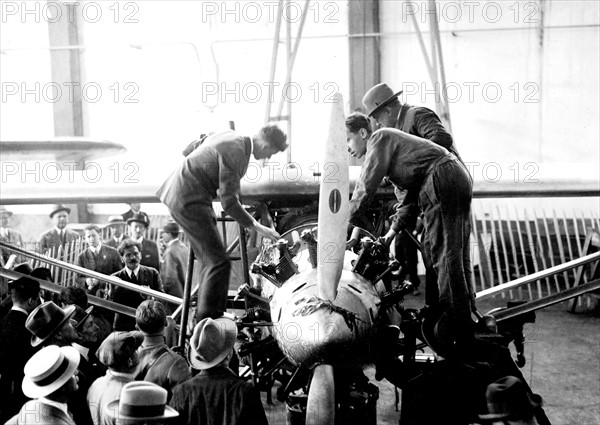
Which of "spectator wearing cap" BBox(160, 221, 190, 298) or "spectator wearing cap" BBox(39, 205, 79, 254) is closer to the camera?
"spectator wearing cap" BBox(160, 221, 190, 298)

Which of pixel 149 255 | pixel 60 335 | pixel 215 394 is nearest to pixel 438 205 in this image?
pixel 215 394

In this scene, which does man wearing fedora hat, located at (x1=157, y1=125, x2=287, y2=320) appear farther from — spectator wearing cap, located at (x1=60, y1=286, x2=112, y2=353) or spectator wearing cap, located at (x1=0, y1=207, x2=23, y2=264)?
spectator wearing cap, located at (x1=0, y1=207, x2=23, y2=264)

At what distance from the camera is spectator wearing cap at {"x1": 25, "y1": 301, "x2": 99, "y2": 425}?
3877 millimetres

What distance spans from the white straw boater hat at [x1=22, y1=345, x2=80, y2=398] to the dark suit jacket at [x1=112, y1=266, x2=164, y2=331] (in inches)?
147

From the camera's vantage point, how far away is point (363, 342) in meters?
4.39

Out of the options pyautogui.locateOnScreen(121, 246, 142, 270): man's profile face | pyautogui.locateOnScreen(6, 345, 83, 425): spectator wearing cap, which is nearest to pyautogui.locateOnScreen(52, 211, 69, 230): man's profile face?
pyautogui.locateOnScreen(121, 246, 142, 270): man's profile face

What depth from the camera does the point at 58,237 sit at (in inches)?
454

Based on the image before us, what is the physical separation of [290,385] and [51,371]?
1805mm

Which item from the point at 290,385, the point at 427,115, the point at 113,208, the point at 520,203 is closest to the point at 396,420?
the point at 290,385

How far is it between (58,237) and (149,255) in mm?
2427

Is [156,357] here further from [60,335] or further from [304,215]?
[304,215]

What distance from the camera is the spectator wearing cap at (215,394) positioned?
3.36m

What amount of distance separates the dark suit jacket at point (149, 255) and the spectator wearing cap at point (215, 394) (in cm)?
650

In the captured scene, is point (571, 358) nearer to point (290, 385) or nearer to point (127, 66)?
point (290, 385)
